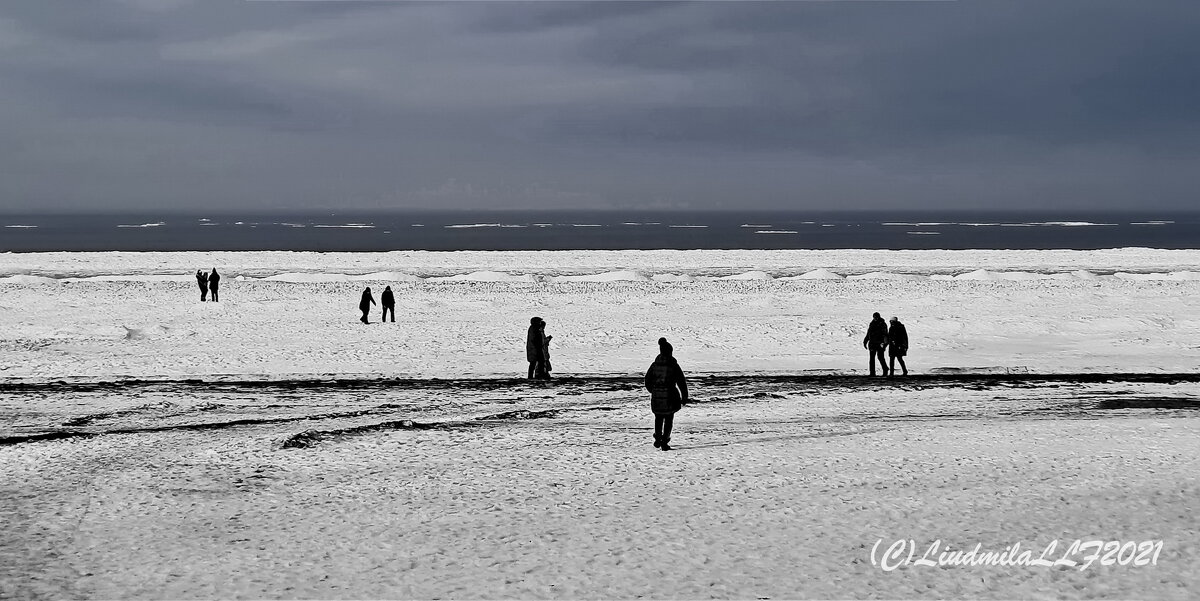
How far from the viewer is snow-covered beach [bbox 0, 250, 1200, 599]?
8320mm

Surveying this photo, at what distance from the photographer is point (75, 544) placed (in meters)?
A: 8.88

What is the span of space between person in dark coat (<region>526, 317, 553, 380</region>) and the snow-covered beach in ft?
2.33

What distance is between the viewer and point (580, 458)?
1232 cm

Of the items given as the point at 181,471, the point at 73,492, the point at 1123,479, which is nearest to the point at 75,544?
the point at 73,492

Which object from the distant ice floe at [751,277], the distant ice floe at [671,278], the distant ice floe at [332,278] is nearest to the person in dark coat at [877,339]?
the distant ice floe at [671,278]

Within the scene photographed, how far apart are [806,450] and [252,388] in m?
11.5

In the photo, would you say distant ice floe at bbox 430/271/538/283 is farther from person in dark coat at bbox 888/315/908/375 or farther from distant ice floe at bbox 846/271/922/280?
person in dark coat at bbox 888/315/908/375

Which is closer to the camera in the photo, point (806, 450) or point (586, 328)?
point (806, 450)

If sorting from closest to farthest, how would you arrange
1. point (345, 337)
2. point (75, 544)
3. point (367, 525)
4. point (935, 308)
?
point (75, 544) < point (367, 525) < point (345, 337) < point (935, 308)

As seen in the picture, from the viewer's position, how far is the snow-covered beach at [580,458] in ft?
27.3

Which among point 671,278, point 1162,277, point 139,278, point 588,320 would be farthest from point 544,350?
point 1162,277

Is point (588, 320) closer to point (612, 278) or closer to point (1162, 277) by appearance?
point (612, 278)

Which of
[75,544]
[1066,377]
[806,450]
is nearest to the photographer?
[75,544]

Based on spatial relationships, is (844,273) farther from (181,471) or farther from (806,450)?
(181,471)
